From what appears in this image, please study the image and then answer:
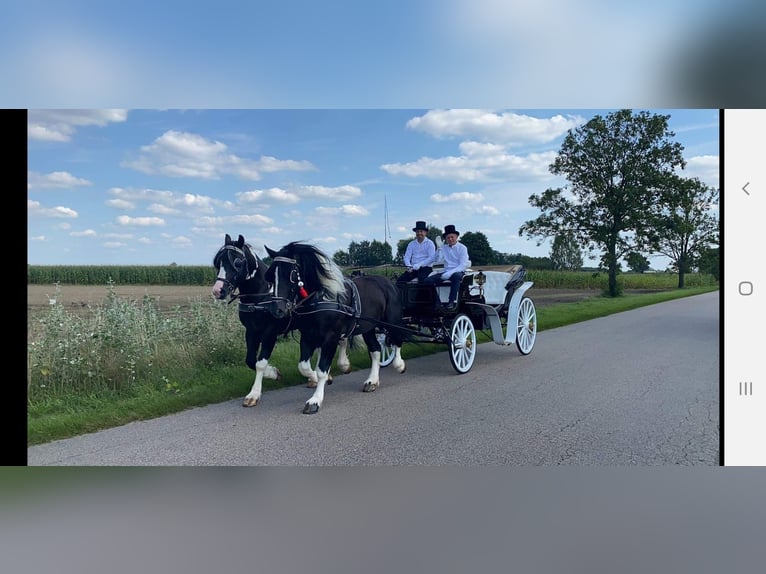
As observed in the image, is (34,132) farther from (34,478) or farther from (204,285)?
(34,478)

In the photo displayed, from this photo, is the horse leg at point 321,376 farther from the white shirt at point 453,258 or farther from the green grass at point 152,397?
the white shirt at point 453,258

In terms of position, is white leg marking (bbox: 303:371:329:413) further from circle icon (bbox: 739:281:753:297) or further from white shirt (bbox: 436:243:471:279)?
circle icon (bbox: 739:281:753:297)

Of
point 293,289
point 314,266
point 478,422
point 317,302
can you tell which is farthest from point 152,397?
point 478,422

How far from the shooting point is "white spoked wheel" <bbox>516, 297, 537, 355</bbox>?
702cm

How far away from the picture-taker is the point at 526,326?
7086 millimetres

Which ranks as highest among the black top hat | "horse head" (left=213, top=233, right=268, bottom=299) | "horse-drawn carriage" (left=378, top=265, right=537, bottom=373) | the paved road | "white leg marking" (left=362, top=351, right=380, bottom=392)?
the black top hat

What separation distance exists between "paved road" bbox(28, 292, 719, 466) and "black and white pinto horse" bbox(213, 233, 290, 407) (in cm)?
38

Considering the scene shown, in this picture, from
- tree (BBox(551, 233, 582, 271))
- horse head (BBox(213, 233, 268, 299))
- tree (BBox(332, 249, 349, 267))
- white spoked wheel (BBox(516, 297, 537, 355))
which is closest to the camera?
horse head (BBox(213, 233, 268, 299))

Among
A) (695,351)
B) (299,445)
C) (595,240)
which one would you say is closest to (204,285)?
(299,445)

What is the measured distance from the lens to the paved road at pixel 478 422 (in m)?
4.52

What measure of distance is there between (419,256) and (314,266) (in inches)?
55.3

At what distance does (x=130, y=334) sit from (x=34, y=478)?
151cm

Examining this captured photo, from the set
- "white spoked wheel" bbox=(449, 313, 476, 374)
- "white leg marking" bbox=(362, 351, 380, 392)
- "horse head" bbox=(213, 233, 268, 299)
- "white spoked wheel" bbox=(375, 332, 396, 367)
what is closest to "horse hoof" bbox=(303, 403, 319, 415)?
"white leg marking" bbox=(362, 351, 380, 392)

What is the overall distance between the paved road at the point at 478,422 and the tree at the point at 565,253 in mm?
1108
